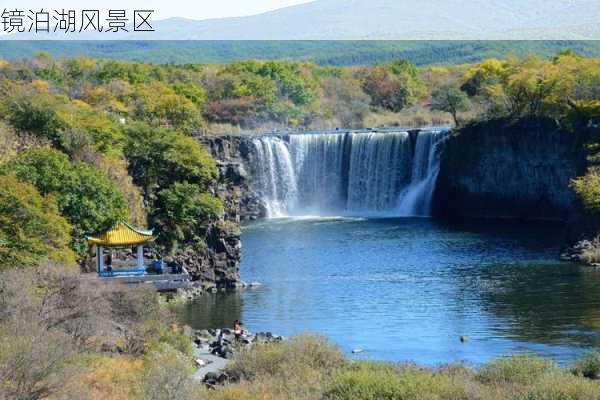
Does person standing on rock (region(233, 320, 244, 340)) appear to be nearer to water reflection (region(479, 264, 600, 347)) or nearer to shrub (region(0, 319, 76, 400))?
water reflection (region(479, 264, 600, 347))

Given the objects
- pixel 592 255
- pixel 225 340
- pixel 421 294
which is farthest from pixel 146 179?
pixel 592 255

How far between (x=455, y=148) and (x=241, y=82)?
1521 inches

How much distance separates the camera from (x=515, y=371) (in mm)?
42250

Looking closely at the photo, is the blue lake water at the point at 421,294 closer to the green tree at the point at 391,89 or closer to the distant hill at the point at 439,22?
the green tree at the point at 391,89

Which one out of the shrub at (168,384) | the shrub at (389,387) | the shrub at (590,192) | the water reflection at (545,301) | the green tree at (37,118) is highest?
the green tree at (37,118)

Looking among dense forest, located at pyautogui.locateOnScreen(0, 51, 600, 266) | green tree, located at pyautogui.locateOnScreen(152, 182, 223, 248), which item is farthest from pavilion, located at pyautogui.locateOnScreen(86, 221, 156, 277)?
green tree, located at pyautogui.locateOnScreen(152, 182, 223, 248)

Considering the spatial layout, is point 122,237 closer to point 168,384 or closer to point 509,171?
point 168,384

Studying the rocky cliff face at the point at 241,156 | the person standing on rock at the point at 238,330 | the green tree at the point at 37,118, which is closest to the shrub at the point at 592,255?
the person standing on rock at the point at 238,330

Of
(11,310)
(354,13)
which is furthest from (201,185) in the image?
(354,13)

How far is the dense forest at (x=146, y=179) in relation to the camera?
129ft

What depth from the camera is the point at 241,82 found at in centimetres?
13750

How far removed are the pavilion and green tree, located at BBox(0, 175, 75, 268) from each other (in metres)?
3.95

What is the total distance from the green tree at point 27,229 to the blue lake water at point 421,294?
731 centimetres

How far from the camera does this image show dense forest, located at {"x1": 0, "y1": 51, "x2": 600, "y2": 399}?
39438 millimetres
